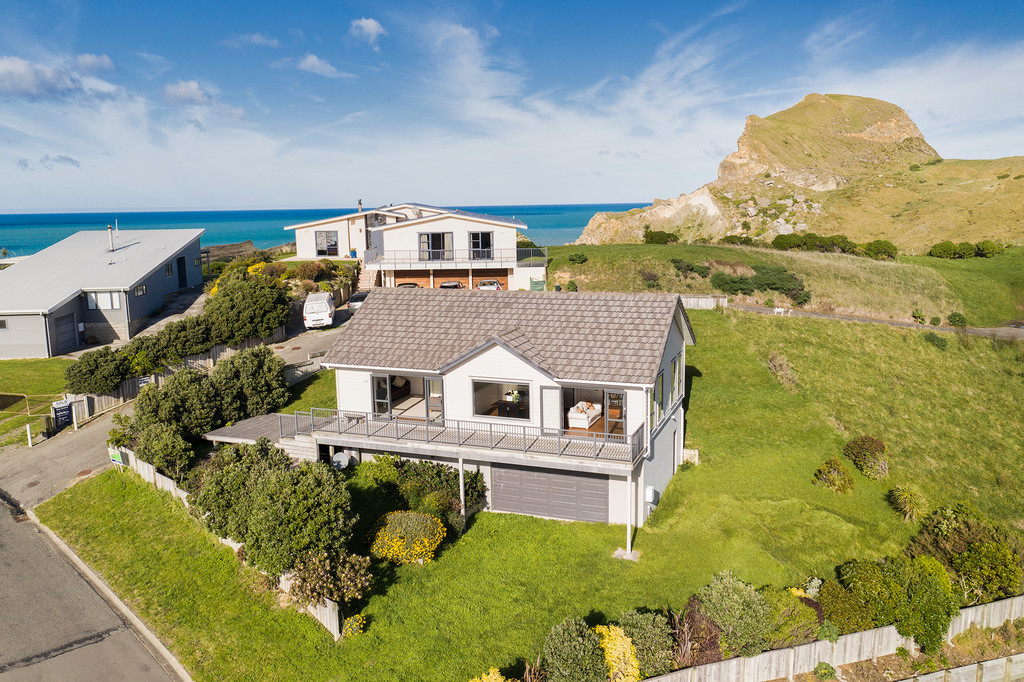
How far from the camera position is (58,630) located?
1622cm

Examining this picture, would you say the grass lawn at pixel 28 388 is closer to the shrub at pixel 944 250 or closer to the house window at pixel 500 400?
the house window at pixel 500 400

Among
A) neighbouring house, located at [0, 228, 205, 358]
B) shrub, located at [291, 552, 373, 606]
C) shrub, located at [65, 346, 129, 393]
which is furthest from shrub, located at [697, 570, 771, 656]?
neighbouring house, located at [0, 228, 205, 358]

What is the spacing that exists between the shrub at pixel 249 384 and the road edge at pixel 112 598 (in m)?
7.17

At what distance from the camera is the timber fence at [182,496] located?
1592cm

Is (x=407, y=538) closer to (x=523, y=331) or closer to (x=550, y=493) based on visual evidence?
(x=550, y=493)

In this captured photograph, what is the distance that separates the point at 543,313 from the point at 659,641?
12.4m

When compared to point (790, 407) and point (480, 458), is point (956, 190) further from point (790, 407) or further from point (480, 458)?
point (480, 458)

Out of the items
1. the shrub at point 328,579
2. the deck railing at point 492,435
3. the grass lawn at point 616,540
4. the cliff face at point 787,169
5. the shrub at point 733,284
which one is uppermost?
the cliff face at point 787,169

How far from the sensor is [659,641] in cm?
1509

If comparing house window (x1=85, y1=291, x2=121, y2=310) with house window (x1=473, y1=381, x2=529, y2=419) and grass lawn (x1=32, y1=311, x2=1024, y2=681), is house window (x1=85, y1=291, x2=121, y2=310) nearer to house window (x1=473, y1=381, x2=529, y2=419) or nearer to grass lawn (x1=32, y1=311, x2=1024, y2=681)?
grass lawn (x1=32, y1=311, x2=1024, y2=681)

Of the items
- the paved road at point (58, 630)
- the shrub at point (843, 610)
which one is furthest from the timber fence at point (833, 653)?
the paved road at point (58, 630)

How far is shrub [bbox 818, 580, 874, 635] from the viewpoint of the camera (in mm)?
16766

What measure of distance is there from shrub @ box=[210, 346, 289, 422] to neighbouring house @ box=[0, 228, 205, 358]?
59.7 ft

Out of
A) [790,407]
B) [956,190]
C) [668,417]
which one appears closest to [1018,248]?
[956,190]
